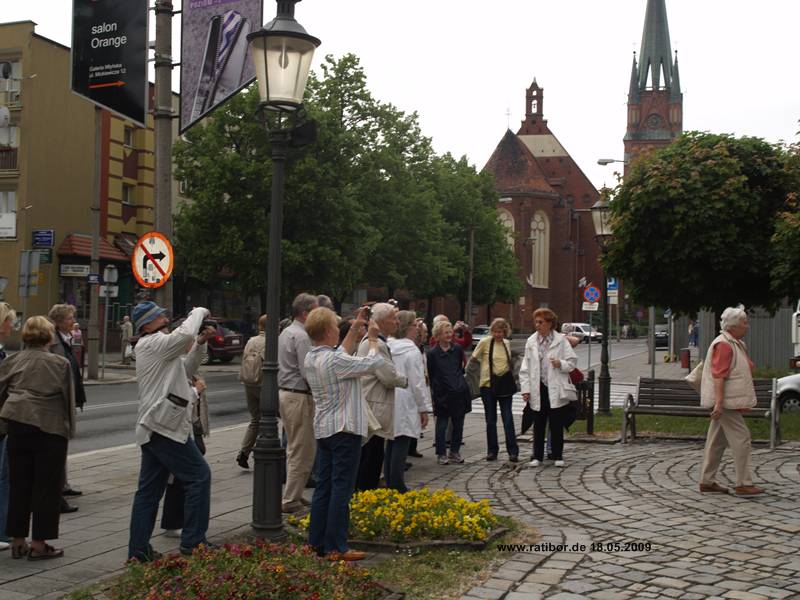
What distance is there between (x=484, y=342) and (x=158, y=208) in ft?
14.1

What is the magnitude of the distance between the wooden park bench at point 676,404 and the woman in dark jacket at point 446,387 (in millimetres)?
2770

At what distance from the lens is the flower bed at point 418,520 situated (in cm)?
653

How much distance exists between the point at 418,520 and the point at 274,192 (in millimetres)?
2489

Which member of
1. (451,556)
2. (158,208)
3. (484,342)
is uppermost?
(158,208)

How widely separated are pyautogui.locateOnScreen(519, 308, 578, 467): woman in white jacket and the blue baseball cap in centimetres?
517

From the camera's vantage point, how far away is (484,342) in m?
11.4

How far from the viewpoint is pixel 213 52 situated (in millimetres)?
9492

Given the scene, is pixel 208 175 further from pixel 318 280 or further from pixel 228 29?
pixel 228 29

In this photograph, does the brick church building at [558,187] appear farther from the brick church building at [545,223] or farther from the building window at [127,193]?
the building window at [127,193]

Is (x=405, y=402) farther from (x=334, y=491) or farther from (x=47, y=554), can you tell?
(x=47, y=554)

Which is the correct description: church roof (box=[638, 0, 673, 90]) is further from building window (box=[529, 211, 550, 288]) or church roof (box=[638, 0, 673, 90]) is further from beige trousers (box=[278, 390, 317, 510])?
beige trousers (box=[278, 390, 317, 510])

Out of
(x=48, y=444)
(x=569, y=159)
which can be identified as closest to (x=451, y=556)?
(x=48, y=444)

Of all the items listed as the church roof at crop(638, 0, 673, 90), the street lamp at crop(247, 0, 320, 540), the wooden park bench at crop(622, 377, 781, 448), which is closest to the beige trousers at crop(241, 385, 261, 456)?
the street lamp at crop(247, 0, 320, 540)

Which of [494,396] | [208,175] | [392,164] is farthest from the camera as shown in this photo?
[392,164]
